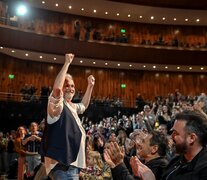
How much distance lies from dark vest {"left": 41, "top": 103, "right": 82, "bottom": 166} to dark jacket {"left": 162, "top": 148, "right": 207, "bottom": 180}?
796 mm

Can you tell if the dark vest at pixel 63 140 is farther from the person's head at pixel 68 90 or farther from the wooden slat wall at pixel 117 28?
the wooden slat wall at pixel 117 28

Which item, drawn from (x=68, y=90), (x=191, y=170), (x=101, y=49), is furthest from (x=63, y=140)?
(x=101, y=49)

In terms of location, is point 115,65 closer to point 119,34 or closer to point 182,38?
point 119,34

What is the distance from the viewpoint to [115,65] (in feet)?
71.2

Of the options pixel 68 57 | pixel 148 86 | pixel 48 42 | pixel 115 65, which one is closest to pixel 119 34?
pixel 115 65

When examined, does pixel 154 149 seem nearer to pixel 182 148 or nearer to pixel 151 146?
pixel 151 146

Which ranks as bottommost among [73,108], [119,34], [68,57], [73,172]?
[73,172]

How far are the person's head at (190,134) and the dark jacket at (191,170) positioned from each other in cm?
7

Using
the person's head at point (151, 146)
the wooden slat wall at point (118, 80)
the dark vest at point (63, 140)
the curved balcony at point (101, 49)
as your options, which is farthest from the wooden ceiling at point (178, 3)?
the dark vest at point (63, 140)

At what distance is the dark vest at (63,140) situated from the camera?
2662mm

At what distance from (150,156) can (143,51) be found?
18.3 meters

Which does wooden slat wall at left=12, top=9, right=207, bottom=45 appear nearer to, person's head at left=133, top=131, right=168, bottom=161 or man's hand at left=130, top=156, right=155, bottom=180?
person's head at left=133, top=131, right=168, bottom=161

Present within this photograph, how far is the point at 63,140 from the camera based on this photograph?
2.70 meters

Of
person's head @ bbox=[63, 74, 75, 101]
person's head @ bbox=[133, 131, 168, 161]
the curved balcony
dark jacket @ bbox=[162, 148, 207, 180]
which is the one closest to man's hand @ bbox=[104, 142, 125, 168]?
dark jacket @ bbox=[162, 148, 207, 180]
